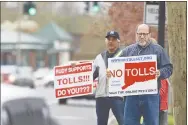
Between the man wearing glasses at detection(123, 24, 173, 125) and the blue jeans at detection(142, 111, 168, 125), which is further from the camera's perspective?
the blue jeans at detection(142, 111, 168, 125)

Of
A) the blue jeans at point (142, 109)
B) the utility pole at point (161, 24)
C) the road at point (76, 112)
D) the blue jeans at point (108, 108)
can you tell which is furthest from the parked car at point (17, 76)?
the blue jeans at point (142, 109)

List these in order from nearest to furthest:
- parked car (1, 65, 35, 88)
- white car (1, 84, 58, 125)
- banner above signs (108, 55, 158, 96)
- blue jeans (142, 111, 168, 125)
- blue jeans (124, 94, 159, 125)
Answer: white car (1, 84, 58, 125) → banner above signs (108, 55, 158, 96) → blue jeans (124, 94, 159, 125) → blue jeans (142, 111, 168, 125) → parked car (1, 65, 35, 88)

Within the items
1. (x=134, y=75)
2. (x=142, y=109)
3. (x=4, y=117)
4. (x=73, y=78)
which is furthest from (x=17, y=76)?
(x=4, y=117)

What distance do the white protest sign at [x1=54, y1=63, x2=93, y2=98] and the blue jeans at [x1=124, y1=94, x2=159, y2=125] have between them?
0.59 m

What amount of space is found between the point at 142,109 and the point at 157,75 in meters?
0.50

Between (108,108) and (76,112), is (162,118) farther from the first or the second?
(76,112)

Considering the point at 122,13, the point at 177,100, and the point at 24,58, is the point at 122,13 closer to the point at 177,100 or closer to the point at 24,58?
the point at 177,100

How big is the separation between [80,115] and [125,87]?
10487mm

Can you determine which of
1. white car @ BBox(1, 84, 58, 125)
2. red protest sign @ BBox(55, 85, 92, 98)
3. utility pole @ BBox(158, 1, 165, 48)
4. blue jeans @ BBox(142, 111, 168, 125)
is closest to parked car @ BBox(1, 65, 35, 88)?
utility pole @ BBox(158, 1, 165, 48)

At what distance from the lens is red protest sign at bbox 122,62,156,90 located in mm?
7199

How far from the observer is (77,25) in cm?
6203

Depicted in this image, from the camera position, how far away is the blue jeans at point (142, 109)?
7383 millimetres

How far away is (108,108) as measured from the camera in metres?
8.19

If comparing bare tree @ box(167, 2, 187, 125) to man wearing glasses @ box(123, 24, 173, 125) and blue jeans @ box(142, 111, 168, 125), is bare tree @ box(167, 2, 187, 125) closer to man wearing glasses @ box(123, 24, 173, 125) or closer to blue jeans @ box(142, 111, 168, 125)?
blue jeans @ box(142, 111, 168, 125)
